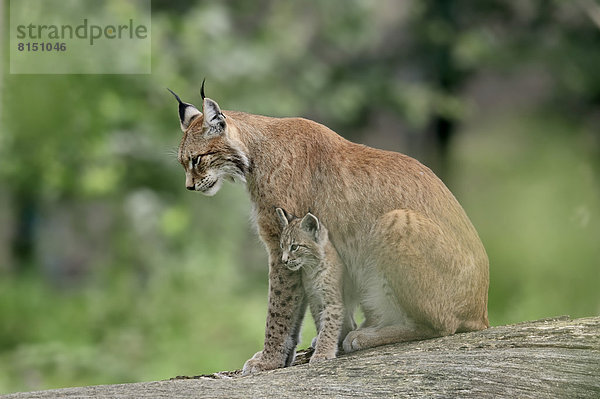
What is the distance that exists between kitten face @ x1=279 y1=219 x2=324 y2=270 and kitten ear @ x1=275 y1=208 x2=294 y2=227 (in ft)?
0.09

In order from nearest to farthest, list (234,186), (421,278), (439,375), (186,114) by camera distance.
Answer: (439,375) < (421,278) < (186,114) < (234,186)

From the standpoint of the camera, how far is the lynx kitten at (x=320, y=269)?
20.5 feet

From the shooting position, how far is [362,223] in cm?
635

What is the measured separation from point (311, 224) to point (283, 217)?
0.71 ft

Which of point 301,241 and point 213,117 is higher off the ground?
point 213,117

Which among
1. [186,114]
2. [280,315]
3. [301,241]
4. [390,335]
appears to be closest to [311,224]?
[301,241]

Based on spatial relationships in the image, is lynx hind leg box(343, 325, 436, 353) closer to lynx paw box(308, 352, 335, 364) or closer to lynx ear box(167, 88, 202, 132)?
lynx paw box(308, 352, 335, 364)

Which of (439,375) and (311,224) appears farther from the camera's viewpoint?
(311,224)

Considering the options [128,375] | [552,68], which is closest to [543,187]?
[552,68]

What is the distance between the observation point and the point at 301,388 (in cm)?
547

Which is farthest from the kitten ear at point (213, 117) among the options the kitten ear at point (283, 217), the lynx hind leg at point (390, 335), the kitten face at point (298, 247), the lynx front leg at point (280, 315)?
the lynx hind leg at point (390, 335)

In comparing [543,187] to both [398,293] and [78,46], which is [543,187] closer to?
[78,46]

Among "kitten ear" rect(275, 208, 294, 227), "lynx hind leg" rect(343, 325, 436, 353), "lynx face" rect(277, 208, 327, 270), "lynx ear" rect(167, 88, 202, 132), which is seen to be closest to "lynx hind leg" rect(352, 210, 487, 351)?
"lynx hind leg" rect(343, 325, 436, 353)

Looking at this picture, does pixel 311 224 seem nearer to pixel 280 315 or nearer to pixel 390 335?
pixel 280 315
